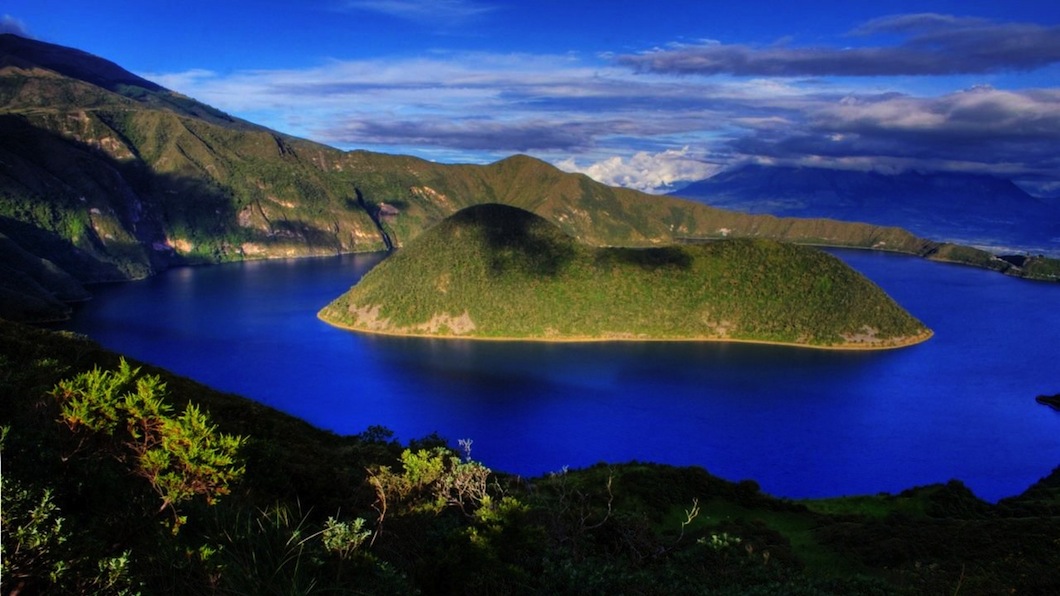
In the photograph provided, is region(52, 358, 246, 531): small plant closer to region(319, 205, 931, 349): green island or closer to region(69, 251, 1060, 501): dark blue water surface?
region(69, 251, 1060, 501): dark blue water surface

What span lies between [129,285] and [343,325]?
9139 centimetres

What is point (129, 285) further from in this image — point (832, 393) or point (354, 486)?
point (354, 486)

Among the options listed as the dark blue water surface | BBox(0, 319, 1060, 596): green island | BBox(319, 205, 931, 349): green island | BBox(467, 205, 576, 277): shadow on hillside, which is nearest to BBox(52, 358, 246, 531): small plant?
BBox(0, 319, 1060, 596): green island

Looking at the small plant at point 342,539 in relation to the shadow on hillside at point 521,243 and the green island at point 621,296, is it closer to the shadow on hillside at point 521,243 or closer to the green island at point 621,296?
the green island at point 621,296

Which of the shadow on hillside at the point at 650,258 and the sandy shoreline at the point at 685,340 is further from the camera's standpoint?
the shadow on hillside at the point at 650,258

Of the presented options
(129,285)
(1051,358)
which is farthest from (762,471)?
(129,285)

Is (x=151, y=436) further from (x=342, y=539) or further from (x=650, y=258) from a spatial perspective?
(x=650, y=258)

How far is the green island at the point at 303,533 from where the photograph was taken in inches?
299

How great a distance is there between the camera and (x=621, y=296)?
476 feet

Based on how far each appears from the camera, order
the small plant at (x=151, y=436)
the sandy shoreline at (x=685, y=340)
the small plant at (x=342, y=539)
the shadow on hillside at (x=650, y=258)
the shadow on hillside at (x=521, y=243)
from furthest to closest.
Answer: the shadow on hillside at (x=521, y=243), the shadow on hillside at (x=650, y=258), the sandy shoreline at (x=685, y=340), the small plant at (x=151, y=436), the small plant at (x=342, y=539)

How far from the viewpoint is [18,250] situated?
152 metres

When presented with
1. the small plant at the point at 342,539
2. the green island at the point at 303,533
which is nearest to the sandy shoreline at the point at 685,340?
the green island at the point at 303,533

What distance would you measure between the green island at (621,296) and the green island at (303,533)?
346ft

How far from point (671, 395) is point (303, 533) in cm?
9133
